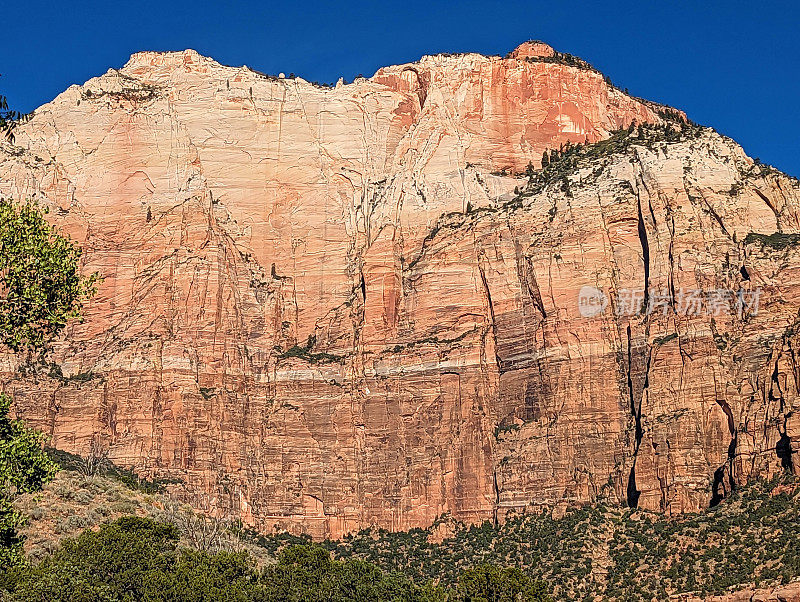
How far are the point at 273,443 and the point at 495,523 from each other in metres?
22.5

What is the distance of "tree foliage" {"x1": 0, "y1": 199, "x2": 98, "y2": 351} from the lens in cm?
3622

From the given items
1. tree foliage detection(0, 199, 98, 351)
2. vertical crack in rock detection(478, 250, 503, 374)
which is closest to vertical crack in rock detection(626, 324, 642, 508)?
vertical crack in rock detection(478, 250, 503, 374)

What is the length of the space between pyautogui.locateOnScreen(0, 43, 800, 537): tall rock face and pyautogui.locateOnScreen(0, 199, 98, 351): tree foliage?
71.5 m

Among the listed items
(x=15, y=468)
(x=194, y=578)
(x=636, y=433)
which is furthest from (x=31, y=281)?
(x=636, y=433)

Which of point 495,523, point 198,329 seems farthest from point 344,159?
point 495,523

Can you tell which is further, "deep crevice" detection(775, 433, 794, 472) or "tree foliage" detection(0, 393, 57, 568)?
"deep crevice" detection(775, 433, 794, 472)

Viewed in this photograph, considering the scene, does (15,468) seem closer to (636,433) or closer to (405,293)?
(636,433)

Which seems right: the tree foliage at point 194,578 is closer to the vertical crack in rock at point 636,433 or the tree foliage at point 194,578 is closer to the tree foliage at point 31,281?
the tree foliage at point 31,281

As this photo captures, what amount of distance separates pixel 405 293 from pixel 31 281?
90348mm

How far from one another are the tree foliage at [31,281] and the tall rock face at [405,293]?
7151 centimetres

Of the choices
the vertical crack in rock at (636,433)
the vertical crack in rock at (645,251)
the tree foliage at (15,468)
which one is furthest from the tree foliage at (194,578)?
the vertical crack in rock at (645,251)

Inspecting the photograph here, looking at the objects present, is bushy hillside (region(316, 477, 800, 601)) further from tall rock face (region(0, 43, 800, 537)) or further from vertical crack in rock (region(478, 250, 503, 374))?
vertical crack in rock (region(478, 250, 503, 374))

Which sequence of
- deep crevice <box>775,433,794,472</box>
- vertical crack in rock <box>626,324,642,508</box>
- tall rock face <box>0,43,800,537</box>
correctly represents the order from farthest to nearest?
1. tall rock face <box>0,43,800,537</box>
2. vertical crack in rock <box>626,324,642,508</box>
3. deep crevice <box>775,433,794,472</box>

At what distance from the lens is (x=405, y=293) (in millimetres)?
126500
